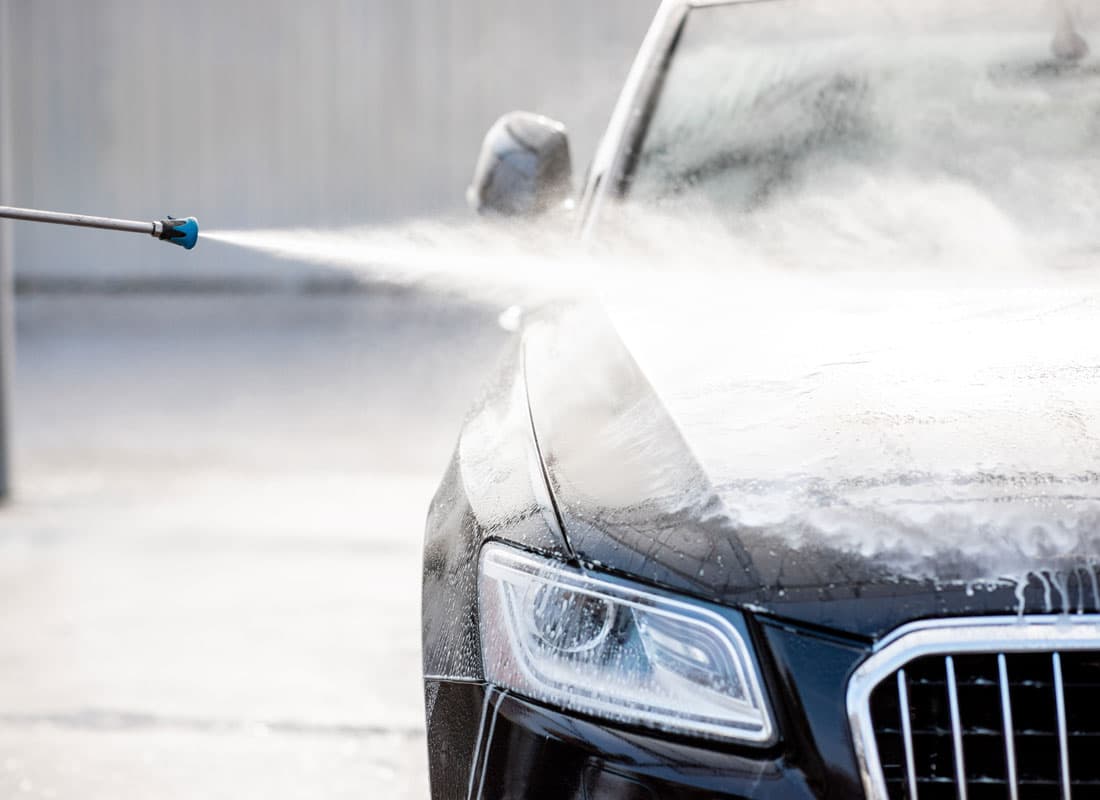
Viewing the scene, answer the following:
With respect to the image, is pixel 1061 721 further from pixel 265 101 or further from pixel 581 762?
pixel 265 101

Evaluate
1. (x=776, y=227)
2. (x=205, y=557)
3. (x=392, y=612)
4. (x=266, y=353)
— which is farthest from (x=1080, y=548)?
(x=266, y=353)

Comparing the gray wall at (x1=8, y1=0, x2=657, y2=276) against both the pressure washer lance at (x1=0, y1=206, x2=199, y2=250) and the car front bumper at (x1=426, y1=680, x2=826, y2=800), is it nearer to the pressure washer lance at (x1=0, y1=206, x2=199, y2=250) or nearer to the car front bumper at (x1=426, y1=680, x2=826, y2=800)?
the pressure washer lance at (x1=0, y1=206, x2=199, y2=250)

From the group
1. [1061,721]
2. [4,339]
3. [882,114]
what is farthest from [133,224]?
[4,339]

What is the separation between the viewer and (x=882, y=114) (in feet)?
9.05

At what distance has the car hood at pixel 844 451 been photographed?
1484 mm

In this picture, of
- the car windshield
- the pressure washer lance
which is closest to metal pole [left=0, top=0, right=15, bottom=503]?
the car windshield

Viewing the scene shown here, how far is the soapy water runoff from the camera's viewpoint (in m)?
1.57

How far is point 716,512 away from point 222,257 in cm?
1303

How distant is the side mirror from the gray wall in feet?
34.4

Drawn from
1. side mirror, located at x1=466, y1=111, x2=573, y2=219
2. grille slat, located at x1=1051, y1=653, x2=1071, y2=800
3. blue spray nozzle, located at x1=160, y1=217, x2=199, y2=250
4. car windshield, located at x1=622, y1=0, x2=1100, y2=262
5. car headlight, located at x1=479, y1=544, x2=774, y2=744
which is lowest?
car headlight, located at x1=479, y1=544, x2=774, y2=744

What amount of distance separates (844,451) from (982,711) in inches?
13.9

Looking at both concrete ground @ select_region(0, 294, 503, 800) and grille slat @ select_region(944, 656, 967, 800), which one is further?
concrete ground @ select_region(0, 294, 503, 800)

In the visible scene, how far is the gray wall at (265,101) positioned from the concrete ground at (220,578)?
4.37 metres

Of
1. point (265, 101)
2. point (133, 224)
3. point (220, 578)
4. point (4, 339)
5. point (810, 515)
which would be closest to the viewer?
point (810, 515)
